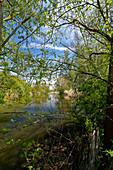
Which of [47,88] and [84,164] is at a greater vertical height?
[47,88]

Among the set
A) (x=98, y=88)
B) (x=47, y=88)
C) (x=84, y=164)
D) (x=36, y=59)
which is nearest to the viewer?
(x=36, y=59)

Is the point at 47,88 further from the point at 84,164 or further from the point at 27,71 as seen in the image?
the point at 84,164

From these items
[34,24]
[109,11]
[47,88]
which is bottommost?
[47,88]

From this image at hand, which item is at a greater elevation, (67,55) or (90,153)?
(67,55)

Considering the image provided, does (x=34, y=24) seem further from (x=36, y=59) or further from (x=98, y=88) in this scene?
(x=98, y=88)

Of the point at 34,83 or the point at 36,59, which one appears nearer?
the point at 36,59

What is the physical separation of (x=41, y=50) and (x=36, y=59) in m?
0.28

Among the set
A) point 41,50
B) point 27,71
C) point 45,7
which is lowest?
point 27,71

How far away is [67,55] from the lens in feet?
11.5

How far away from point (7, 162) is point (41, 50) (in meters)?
4.93

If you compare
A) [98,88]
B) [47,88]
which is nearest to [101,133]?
[98,88]

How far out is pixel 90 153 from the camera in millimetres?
2996

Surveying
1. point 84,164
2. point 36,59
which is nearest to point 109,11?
point 36,59

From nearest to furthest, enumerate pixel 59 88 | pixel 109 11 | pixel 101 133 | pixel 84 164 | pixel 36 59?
pixel 36 59 → pixel 84 164 → pixel 59 88 → pixel 109 11 → pixel 101 133
